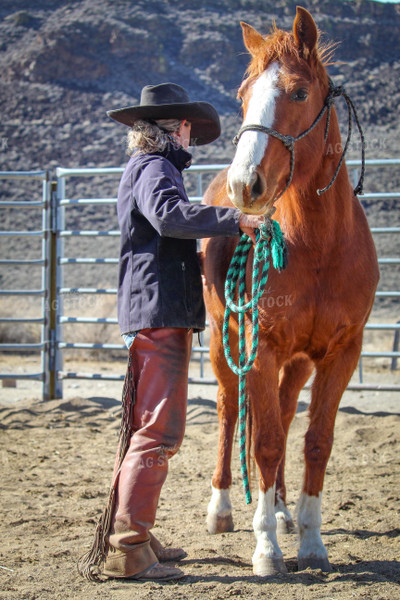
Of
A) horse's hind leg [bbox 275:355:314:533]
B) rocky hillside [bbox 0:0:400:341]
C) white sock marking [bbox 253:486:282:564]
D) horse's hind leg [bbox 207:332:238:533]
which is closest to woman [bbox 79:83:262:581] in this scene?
white sock marking [bbox 253:486:282:564]

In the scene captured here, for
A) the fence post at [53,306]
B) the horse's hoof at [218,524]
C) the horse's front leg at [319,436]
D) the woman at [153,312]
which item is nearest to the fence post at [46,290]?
the fence post at [53,306]

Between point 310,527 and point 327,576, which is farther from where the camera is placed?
point 310,527

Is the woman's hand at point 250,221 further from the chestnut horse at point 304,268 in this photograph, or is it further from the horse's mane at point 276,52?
the horse's mane at point 276,52

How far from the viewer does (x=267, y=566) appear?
2.62 meters

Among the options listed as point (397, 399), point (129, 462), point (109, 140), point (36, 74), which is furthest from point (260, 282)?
point (36, 74)

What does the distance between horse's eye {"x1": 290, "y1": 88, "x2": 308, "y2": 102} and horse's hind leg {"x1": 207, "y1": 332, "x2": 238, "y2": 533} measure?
5.13 ft

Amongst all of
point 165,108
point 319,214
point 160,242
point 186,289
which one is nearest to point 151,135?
point 165,108

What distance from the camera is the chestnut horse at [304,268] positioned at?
254 centimetres

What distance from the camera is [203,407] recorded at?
615 cm

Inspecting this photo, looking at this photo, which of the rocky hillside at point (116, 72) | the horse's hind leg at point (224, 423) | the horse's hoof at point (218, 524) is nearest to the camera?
the horse's hoof at point (218, 524)

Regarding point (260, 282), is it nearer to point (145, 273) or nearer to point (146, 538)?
point (145, 273)

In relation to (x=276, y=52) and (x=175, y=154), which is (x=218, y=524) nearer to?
(x=175, y=154)

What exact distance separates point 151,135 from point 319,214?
85 centimetres

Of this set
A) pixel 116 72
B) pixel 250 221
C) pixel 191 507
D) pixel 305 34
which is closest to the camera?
pixel 250 221
